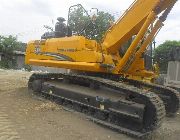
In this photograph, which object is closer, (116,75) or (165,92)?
(116,75)

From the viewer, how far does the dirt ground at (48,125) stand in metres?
7.93

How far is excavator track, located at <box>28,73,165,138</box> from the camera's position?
27.7ft

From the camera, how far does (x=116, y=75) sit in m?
10.6

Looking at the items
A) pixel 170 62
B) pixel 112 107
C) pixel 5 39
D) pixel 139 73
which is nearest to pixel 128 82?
Answer: pixel 139 73

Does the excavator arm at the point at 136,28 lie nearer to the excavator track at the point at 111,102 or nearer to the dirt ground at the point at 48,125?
the excavator track at the point at 111,102

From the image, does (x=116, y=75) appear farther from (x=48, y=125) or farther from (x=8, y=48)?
(x=8, y=48)

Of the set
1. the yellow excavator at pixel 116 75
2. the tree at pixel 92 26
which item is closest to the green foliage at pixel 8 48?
the tree at pixel 92 26

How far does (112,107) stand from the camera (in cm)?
907

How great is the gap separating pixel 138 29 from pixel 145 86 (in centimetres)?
149

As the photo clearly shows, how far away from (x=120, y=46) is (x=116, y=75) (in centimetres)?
76

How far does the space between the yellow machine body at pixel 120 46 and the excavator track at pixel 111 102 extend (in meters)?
0.38

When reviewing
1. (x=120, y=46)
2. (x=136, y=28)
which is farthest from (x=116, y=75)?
(x=136, y=28)

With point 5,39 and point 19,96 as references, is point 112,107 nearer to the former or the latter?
point 19,96

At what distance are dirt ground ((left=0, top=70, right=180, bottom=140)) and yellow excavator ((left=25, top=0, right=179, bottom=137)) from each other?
1.07 feet
